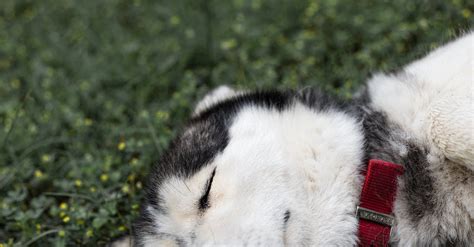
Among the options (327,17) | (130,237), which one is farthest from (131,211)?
(327,17)

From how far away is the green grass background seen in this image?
9.76ft

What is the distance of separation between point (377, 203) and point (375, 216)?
0.19 feet

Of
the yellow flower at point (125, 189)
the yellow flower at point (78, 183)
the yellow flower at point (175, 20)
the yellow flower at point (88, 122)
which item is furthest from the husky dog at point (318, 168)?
the yellow flower at point (175, 20)

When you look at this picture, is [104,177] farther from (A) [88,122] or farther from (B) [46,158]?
(A) [88,122]

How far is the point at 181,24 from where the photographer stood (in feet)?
14.0

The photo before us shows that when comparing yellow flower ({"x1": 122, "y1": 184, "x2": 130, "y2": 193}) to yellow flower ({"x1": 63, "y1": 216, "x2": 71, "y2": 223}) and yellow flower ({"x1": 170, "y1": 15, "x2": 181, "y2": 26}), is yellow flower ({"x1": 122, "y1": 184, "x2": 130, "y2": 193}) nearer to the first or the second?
yellow flower ({"x1": 63, "y1": 216, "x2": 71, "y2": 223})

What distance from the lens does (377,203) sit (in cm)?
216

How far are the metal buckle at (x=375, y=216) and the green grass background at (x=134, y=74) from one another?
3.42 feet

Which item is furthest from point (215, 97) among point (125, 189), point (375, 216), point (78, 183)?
point (375, 216)

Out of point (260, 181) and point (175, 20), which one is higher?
point (175, 20)

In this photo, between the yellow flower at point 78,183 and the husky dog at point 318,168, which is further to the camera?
the yellow flower at point 78,183

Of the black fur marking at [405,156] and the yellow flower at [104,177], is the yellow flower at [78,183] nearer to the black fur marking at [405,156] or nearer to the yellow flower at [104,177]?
the yellow flower at [104,177]

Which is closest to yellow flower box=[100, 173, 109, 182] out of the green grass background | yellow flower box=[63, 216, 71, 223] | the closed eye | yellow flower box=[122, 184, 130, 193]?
the green grass background

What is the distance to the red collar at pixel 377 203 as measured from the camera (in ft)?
7.04
